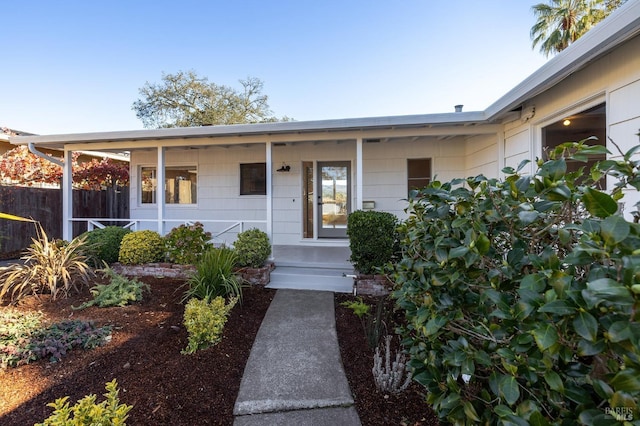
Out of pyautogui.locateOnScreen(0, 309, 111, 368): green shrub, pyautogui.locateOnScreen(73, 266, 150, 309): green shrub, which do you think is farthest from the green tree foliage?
pyautogui.locateOnScreen(0, 309, 111, 368): green shrub

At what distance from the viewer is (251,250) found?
16.6 ft

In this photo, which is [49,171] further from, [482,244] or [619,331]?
[619,331]

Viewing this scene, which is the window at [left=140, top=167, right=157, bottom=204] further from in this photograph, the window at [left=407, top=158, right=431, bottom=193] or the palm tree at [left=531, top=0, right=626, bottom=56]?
the palm tree at [left=531, top=0, right=626, bottom=56]

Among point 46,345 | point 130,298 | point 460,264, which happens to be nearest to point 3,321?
point 46,345

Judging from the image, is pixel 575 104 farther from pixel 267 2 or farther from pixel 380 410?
pixel 267 2

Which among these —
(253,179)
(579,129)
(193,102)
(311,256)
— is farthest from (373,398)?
(193,102)

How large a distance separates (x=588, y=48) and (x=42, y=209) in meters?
11.4

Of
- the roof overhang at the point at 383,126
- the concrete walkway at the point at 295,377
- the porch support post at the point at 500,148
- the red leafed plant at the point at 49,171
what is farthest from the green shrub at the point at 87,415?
the red leafed plant at the point at 49,171

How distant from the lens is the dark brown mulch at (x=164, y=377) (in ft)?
6.77

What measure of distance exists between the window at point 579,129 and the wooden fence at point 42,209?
10640 millimetres

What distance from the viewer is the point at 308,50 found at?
1221 centimetres

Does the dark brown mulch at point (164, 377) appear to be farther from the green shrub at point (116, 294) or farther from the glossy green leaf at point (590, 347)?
the glossy green leaf at point (590, 347)

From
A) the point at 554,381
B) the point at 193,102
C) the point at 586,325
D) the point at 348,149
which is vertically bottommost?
the point at 554,381

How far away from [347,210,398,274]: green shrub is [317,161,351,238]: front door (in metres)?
2.60
